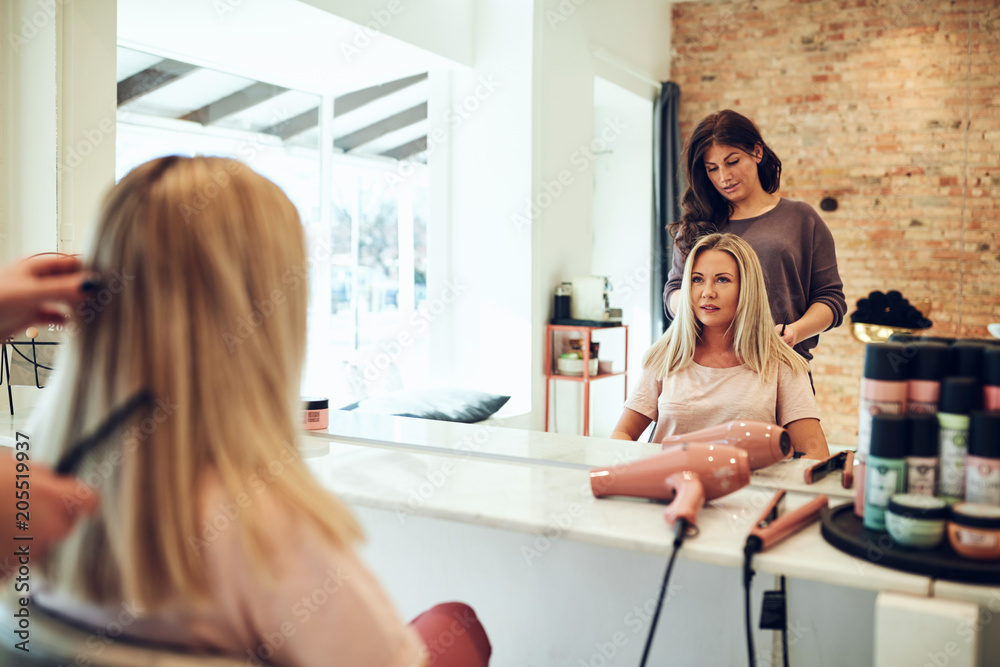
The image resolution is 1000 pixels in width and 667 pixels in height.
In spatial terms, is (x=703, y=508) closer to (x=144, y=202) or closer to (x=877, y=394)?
(x=877, y=394)

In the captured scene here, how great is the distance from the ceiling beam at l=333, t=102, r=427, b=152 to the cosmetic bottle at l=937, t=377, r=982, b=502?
3.25 metres

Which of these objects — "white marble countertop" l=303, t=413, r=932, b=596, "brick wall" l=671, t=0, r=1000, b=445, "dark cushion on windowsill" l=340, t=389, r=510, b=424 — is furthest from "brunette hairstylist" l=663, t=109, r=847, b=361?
"brick wall" l=671, t=0, r=1000, b=445

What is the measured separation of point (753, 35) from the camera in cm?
477

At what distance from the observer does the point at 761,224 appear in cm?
199

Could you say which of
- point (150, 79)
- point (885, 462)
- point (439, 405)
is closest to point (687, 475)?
point (885, 462)

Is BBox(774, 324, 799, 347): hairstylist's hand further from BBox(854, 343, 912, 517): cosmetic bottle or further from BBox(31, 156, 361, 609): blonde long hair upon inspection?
BBox(31, 156, 361, 609): blonde long hair

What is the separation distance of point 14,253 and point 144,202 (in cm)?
179

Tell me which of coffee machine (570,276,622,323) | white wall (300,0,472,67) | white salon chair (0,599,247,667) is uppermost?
white wall (300,0,472,67)

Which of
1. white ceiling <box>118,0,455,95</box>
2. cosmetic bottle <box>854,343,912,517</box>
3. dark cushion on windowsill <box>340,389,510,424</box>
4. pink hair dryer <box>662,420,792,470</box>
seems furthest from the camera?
white ceiling <box>118,0,455,95</box>

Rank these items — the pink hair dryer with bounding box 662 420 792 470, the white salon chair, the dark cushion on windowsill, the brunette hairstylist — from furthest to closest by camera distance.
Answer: the dark cushion on windowsill, the brunette hairstylist, the pink hair dryer with bounding box 662 420 792 470, the white salon chair

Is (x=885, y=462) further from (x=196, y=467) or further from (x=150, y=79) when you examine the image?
(x=150, y=79)

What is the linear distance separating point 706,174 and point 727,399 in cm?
65

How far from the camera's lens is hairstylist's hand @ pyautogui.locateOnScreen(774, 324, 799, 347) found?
184 centimetres

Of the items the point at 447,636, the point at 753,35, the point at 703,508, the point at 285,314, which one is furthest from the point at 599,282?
the point at 285,314
